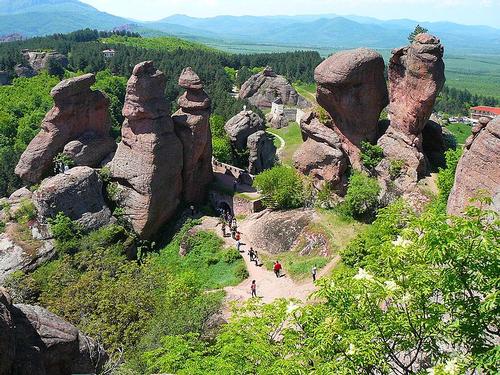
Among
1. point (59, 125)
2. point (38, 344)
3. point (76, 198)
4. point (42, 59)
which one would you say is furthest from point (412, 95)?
point (42, 59)

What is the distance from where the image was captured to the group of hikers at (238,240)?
94.2 ft

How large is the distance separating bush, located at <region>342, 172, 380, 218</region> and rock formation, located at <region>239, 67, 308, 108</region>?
61.0 meters

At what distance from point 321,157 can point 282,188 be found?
372 cm

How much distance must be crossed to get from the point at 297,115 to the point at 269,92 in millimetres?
17866

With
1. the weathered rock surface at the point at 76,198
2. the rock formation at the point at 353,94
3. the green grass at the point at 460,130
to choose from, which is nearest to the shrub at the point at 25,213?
the weathered rock surface at the point at 76,198

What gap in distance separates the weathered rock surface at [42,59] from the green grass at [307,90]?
5166 cm

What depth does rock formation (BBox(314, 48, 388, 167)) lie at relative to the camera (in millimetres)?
35312

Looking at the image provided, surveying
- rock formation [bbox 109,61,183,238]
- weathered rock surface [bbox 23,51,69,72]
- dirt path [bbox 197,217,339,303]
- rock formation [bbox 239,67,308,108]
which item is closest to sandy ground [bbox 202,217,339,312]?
dirt path [bbox 197,217,339,303]

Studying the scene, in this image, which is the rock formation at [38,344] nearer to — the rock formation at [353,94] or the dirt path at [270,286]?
the dirt path at [270,286]

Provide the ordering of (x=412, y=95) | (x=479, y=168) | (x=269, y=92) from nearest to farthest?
1. (x=479, y=168)
2. (x=412, y=95)
3. (x=269, y=92)

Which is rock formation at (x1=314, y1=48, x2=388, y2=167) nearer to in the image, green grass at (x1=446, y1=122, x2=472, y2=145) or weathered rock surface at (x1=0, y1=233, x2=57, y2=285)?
weathered rock surface at (x1=0, y1=233, x2=57, y2=285)

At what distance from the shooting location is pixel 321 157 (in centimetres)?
3647

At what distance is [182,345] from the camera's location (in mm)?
16859

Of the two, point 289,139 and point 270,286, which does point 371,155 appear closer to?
point 270,286
